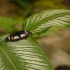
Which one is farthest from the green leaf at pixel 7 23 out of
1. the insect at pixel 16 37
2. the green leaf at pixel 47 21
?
the insect at pixel 16 37

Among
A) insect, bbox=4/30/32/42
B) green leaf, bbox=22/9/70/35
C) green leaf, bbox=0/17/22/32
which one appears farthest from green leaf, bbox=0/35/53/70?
green leaf, bbox=0/17/22/32

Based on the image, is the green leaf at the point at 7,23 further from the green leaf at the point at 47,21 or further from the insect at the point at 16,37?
the insect at the point at 16,37

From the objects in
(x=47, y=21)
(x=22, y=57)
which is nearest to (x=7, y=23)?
(x=47, y=21)

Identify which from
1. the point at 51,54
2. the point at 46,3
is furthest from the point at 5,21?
the point at 46,3

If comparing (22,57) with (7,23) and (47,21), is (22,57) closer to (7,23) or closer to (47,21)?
(47,21)

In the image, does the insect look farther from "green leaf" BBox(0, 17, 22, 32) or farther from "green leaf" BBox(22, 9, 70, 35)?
"green leaf" BBox(0, 17, 22, 32)

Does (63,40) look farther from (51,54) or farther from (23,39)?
(23,39)
